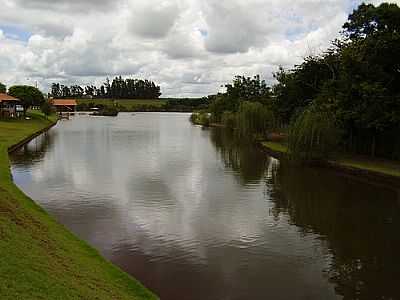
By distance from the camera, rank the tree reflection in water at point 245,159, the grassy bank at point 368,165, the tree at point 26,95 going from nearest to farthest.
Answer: the grassy bank at point 368,165
the tree reflection in water at point 245,159
the tree at point 26,95

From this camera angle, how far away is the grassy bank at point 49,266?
7.97m

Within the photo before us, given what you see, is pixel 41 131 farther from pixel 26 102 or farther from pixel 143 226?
pixel 143 226

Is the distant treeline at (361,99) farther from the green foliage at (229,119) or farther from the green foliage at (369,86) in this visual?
the green foliage at (229,119)

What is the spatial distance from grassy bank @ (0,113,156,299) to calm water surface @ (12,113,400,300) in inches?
45.5

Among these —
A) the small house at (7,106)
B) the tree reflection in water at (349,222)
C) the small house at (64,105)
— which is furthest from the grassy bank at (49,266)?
the small house at (64,105)

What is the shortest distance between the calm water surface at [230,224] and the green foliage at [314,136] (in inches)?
75.0

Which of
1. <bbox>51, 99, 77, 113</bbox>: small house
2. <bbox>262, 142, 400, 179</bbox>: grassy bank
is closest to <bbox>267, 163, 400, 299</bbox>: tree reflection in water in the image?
<bbox>262, 142, 400, 179</bbox>: grassy bank

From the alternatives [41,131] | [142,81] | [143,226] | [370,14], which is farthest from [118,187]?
[142,81]

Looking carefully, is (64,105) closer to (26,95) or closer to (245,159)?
(26,95)

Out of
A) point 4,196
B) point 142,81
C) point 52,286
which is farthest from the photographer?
point 142,81

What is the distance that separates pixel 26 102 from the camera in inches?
3044

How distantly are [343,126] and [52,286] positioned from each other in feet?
94.2

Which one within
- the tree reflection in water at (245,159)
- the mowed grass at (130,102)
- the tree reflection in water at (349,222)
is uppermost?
the mowed grass at (130,102)

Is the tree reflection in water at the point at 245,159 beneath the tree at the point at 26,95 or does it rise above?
beneath
